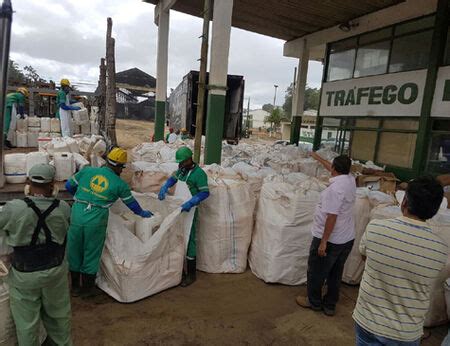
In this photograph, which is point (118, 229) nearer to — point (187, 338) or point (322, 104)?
point (187, 338)

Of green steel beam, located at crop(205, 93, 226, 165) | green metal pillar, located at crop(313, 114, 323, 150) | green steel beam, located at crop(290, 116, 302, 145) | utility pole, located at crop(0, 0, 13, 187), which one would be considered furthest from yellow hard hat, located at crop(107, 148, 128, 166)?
green steel beam, located at crop(290, 116, 302, 145)

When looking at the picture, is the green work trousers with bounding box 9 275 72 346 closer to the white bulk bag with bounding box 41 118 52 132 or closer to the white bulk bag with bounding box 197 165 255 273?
the white bulk bag with bounding box 197 165 255 273

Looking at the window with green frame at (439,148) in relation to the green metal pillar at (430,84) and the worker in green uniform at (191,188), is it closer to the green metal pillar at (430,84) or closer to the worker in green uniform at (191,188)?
the green metal pillar at (430,84)

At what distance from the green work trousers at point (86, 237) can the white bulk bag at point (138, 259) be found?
8cm

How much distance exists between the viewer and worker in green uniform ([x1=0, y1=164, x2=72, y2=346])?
1687mm

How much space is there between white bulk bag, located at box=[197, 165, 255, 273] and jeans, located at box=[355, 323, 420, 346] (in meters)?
1.80

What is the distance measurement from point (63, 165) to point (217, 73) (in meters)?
2.74

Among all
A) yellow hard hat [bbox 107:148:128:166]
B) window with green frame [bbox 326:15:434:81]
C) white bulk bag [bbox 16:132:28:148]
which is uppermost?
window with green frame [bbox 326:15:434:81]

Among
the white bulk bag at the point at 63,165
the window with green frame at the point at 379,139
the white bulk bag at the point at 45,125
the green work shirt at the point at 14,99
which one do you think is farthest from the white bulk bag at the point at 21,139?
the window with green frame at the point at 379,139

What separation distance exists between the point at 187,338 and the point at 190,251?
92 cm

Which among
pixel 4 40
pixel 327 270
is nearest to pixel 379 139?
pixel 327 270

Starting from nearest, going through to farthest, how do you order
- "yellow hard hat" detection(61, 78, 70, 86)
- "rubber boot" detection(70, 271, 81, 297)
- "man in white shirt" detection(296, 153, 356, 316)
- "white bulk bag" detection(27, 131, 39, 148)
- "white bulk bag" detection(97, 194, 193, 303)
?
"man in white shirt" detection(296, 153, 356, 316) < "white bulk bag" detection(97, 194, 193, 303) < "rubber boot" detection(70, 271, 81, 297) < "yellow hard hat" detection(61, 78, 70, 86) < "white bulk bag" detection(27, 131, 39, 148)

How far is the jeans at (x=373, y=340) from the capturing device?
1.43 metres

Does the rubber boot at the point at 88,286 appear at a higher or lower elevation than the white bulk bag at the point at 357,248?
lower
